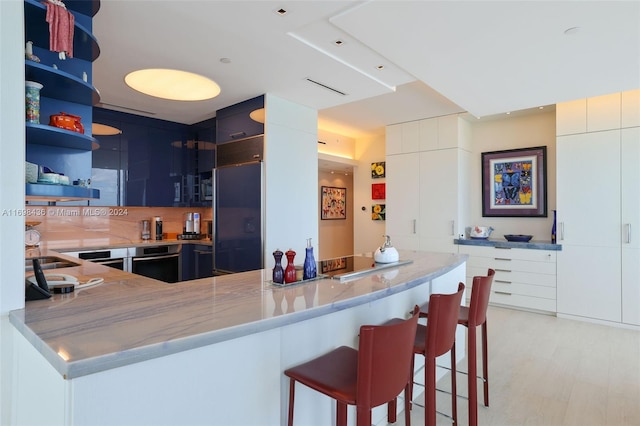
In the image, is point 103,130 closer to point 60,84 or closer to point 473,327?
point 60,84

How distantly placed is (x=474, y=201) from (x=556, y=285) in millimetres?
1622

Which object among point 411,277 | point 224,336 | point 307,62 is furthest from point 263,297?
point 307,62

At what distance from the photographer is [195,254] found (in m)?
4.43

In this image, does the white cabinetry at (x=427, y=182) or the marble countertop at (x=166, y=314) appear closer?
the marble countertop at (x=166, y=314)

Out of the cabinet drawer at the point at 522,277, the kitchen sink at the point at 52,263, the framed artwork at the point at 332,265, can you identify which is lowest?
the cabinet drawer at the point at 522,277

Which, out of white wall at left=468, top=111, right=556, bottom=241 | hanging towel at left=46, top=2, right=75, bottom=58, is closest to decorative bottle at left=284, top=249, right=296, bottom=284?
hanging towel at left=46, top=2, right=75, bottom=58

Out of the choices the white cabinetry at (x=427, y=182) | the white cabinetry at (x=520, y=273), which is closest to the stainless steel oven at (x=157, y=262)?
the white cabinetry at (x=427, y=182)

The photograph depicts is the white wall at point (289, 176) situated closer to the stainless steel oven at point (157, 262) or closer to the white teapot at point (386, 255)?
the white teapot at point (386, 255)

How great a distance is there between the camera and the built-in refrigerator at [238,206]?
11.8 ft

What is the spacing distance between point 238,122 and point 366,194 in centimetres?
329

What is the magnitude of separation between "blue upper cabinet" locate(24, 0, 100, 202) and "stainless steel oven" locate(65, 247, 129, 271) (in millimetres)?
1847

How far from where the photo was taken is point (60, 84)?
177cm

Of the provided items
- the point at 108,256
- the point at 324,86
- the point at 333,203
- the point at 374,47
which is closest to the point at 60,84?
the point at 374,47

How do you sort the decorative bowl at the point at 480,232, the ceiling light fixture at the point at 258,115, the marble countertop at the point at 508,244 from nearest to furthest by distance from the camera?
the ceiling light fixture at the point at 258,115
the marble countertop at the point at 508,244
the decorative bowl at the point at 480,232
